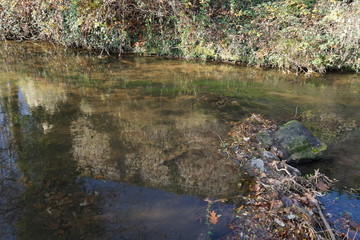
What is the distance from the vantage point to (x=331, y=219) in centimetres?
→ 339

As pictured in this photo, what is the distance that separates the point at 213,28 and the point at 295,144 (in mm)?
7305

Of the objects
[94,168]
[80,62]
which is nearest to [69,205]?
[94,168]

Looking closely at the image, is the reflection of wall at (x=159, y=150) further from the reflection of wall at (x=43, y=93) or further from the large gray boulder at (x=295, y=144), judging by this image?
the reflection of wall at (x=43, y=93)

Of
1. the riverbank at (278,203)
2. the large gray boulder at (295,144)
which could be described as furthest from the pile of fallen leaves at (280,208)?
the large gray boulder at (295,144)

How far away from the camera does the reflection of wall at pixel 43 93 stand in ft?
21.4

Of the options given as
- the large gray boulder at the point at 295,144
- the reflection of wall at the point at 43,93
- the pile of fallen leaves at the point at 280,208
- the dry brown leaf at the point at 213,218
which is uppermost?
the reflection of wall at the point at 43,93

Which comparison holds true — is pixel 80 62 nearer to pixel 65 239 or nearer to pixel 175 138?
pixel 175 138

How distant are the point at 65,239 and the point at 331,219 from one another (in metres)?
3.16

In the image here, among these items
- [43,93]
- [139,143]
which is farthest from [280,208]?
[43,93]

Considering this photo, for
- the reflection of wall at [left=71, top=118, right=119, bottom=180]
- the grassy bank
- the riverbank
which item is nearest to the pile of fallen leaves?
the riverbank

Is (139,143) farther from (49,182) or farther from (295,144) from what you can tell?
(295,144)

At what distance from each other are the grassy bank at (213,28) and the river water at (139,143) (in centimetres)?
89

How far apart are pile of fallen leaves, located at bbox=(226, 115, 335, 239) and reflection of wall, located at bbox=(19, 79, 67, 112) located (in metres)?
4.69

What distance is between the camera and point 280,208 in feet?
11.0
